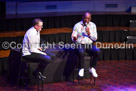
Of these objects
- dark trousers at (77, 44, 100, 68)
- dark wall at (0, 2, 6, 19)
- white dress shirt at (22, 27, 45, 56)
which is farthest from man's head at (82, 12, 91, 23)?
dark wall at (0, 2, 6, 19)

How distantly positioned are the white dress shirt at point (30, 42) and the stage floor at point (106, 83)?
730mm

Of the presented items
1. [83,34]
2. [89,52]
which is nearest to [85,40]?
[83,34]

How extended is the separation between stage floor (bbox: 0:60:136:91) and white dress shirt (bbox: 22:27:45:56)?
28.7 inches

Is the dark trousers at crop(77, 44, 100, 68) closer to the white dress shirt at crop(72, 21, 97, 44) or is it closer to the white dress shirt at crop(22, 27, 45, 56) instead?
the white dress shirt at crop(72, 21, 97, 44)

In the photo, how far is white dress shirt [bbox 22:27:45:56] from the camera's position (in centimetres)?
470

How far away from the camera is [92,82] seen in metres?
5.57

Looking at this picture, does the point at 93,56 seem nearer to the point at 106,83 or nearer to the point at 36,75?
the point at 106,83

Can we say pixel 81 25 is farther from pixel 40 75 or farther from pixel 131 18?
pixel 131 18

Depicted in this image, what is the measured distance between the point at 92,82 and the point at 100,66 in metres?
1.32

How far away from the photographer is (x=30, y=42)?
4.71 meters

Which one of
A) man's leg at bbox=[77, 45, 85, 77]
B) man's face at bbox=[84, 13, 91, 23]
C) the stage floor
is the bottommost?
the stage floor

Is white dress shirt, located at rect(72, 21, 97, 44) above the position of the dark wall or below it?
below

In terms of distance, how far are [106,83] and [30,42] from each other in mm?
1653

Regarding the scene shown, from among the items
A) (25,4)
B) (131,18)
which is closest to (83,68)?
(131,18)
